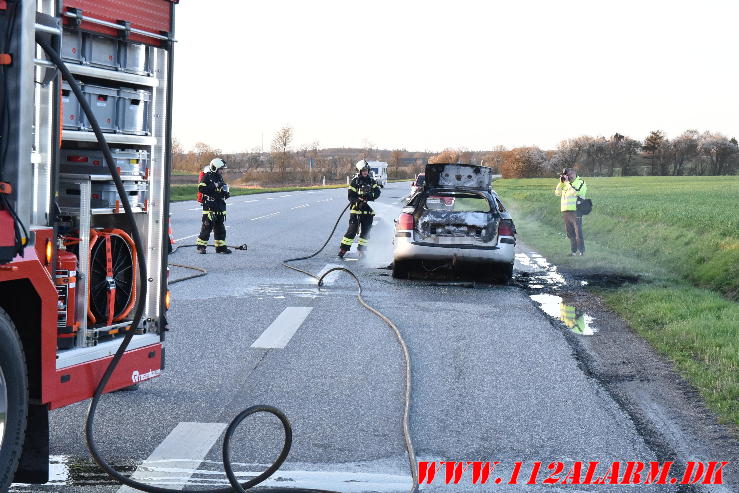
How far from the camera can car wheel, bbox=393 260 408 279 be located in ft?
44.4

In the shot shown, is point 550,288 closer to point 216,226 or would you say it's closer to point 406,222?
point 406,222

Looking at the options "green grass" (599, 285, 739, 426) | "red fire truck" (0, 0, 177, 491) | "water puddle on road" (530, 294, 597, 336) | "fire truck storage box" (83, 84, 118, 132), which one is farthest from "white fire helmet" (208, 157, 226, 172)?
"fire truck storage box" (83, 84, 118, 132)

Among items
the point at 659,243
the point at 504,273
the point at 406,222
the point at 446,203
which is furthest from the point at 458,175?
the point at 659,243

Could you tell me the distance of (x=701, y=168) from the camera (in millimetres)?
107375

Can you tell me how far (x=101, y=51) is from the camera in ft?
16.4

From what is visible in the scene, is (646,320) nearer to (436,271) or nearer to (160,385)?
(436,271)

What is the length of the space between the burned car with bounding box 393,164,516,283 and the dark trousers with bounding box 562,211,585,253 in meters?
5.20

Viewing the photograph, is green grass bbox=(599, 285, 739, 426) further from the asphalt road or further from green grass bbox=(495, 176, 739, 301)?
green grass bbox=(495, 176, 739, 301)

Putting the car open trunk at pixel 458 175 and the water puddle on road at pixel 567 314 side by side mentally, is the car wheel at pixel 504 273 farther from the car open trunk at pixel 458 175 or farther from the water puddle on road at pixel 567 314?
the car open trunk at pixel 458 175

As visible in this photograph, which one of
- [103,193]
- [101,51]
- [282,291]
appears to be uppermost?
[101,51]

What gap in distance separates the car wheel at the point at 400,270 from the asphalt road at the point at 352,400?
2.04 metres

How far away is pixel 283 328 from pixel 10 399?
5418mm

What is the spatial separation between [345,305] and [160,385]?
15.0 feet

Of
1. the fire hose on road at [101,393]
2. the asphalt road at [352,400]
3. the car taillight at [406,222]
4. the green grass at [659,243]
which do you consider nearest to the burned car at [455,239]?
the car taillight at [406,222]
